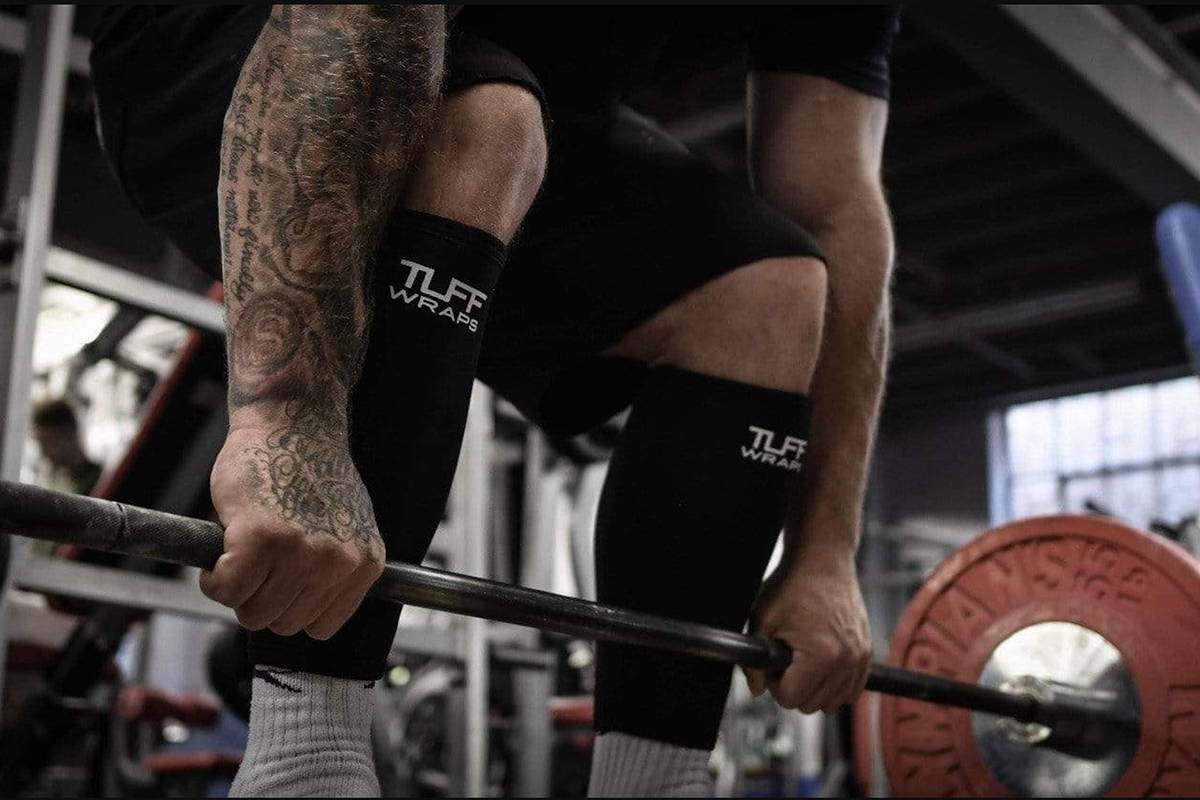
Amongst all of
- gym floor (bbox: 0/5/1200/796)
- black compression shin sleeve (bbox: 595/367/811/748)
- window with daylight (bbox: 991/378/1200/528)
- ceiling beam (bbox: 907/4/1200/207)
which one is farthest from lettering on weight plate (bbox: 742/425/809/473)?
window with daylight (bbox: 991/378/1200/528)

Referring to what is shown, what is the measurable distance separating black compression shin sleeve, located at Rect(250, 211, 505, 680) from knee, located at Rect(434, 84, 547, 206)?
4 cm

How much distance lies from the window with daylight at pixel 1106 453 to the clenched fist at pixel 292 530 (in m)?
8.53

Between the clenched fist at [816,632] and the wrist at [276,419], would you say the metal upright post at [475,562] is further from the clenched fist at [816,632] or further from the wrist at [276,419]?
the wrist at [276,419]

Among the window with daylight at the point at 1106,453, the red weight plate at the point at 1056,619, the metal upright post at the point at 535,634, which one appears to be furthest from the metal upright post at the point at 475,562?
the window with daylight at the point at 1106,453

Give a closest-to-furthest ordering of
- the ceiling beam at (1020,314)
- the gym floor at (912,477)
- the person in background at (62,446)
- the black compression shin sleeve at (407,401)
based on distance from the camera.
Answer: the black compression shin sleeve at (407,401), the gym floor at (912,477), the person in background at (62,446), the ceiling beam at (1020,314)

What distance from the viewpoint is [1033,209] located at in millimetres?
6980

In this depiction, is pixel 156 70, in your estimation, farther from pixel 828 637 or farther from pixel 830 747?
pixel 830 747

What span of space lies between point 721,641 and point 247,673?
34 centimetres

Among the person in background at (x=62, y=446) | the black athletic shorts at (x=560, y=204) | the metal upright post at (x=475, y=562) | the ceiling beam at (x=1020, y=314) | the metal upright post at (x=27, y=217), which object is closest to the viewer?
the black athletic shorts at (x=560, y=204)

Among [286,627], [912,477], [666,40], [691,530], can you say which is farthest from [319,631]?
[912,477]

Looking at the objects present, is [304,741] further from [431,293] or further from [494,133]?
[494,133]

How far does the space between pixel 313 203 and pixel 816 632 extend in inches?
22.8

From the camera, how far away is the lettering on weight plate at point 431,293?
31.6 inches

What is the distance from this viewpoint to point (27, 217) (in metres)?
2.15
